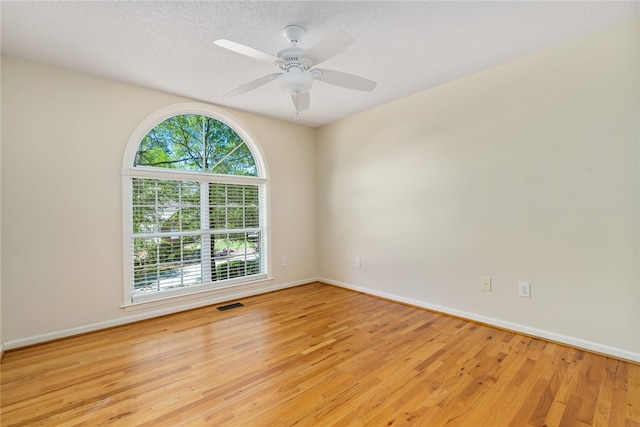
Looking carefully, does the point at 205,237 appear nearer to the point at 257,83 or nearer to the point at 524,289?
the point at 257,83

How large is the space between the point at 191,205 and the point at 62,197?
1.11 meters

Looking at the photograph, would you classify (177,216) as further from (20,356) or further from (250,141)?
(20,356)

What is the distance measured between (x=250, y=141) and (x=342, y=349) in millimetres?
2760

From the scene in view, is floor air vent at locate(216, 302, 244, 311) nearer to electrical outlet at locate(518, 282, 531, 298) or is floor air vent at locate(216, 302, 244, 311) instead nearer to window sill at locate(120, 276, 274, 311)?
window sill at locate(120, 276, 274, 311)

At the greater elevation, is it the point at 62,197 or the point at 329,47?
the point at 329,47

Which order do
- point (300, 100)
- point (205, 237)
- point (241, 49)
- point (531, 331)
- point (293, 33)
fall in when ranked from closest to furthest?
1. point (241, 49)
2. point (293, 33)
3. point (300, 100)
4. point (531, 331)
5. point (205, 237)

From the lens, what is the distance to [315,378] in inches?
74.3

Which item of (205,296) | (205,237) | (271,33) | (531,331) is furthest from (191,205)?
(531,331)

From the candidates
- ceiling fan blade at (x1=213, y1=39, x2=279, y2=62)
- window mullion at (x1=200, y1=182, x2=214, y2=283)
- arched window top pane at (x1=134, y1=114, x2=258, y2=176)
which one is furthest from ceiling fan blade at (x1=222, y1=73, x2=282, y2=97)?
window mullion at (x1=200, y1=182, x2=214, y2=283)

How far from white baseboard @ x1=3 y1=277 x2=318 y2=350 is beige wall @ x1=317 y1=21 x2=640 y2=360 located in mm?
1399

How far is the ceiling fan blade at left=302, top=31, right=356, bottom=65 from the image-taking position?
5.24 ft

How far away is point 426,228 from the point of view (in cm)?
315

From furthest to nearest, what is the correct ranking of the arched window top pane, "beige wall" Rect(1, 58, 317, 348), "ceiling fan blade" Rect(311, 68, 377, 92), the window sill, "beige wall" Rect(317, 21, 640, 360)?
the arched window top pane
the window sill
"beige wall" Rect(1, 58, 317, 348)
"beige wall" Rect(317, 21, 640, 360)
"ceiling fan blade" Rect(311, 68, 377, 92)

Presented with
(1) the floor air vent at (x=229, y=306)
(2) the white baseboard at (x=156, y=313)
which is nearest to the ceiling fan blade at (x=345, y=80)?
(1) the floor air vent at (x=229, y=306)
